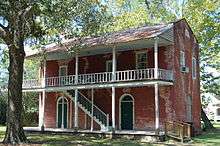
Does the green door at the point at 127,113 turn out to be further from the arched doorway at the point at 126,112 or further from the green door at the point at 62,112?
the green door at the point at 62,112

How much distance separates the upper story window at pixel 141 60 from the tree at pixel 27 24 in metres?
7.41

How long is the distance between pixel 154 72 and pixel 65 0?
27.3 feet

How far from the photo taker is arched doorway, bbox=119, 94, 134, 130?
29.3 metres

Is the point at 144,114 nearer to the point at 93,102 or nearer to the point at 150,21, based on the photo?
the point at 93,102

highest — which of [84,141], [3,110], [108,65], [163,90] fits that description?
[108,65]

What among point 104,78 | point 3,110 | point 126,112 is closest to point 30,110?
point 3,110

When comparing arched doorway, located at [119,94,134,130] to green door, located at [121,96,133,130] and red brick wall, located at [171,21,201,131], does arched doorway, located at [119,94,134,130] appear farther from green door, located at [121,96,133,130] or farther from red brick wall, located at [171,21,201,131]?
red brick wall, located at [171,21,201,131]

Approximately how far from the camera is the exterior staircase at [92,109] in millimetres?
28722

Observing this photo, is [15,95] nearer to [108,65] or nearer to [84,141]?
[84,141]

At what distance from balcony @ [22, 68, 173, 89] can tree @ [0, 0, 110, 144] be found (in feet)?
16.9

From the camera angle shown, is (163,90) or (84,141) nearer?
(84,141)

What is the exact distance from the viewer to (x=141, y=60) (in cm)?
2958

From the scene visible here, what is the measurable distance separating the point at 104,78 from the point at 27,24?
9667mm

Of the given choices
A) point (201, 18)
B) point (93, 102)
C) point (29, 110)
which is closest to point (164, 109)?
point (93, 102)
